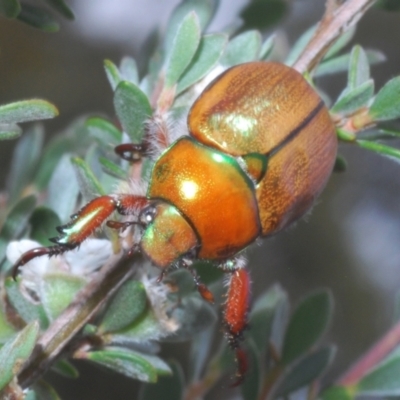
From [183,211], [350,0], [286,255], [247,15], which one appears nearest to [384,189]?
[286,255]

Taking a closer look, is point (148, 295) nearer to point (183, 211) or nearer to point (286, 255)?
point (183, 211)

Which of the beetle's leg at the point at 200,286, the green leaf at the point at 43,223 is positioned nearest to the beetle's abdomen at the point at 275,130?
the beetle's leg at the point at 200,286

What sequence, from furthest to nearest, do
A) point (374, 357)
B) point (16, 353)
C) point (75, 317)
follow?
point (374, 357)
point (75, 317)
point (16, 353)

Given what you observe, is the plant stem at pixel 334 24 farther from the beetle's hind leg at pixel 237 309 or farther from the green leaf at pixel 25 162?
the green leaf at pixel 25 162

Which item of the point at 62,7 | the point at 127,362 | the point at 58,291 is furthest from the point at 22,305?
the point at 62,7

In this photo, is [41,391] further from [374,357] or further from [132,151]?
[374,357]

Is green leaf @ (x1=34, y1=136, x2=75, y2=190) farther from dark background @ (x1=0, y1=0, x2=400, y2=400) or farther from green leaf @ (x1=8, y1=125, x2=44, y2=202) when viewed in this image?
dark background @ (x1=0, y1=0, x2=400, y2=400)
